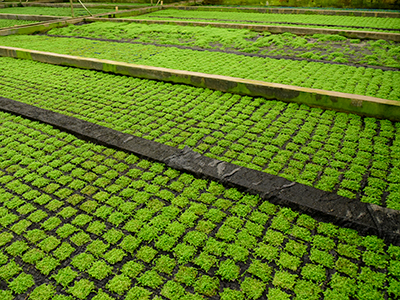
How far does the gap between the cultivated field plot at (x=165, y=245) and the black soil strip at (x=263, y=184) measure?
0.25 ft

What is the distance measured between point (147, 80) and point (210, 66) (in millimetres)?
1225

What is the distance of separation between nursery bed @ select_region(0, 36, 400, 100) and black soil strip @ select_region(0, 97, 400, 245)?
2287mm

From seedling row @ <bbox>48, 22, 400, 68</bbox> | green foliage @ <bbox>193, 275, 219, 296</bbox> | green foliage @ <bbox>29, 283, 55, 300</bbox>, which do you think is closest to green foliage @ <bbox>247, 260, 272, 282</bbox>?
green foliage @ <bbox>193, 275, 219, 296</bbox>

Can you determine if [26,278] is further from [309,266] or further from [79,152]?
[309,266]

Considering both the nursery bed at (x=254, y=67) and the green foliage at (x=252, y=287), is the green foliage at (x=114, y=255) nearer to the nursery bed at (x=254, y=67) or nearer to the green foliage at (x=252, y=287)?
the green foliage at (x=252, y=287)

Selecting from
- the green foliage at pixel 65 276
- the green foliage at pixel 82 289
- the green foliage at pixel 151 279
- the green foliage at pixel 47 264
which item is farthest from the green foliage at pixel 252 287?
the green foliage at pixel 47 264

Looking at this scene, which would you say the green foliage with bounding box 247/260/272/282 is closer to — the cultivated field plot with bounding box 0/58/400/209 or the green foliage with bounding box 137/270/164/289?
the green foliage with bounding box 137/270/164/289

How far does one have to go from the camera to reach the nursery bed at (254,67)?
4.28 m

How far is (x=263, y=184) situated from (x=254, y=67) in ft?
10.8

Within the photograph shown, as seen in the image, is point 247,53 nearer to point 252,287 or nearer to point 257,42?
point 257,42

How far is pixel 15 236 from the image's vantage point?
217 centimetres

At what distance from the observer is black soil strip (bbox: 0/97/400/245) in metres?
2.14

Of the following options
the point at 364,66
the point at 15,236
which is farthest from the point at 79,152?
the point at 364,66

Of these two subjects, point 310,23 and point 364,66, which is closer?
point 364,66
